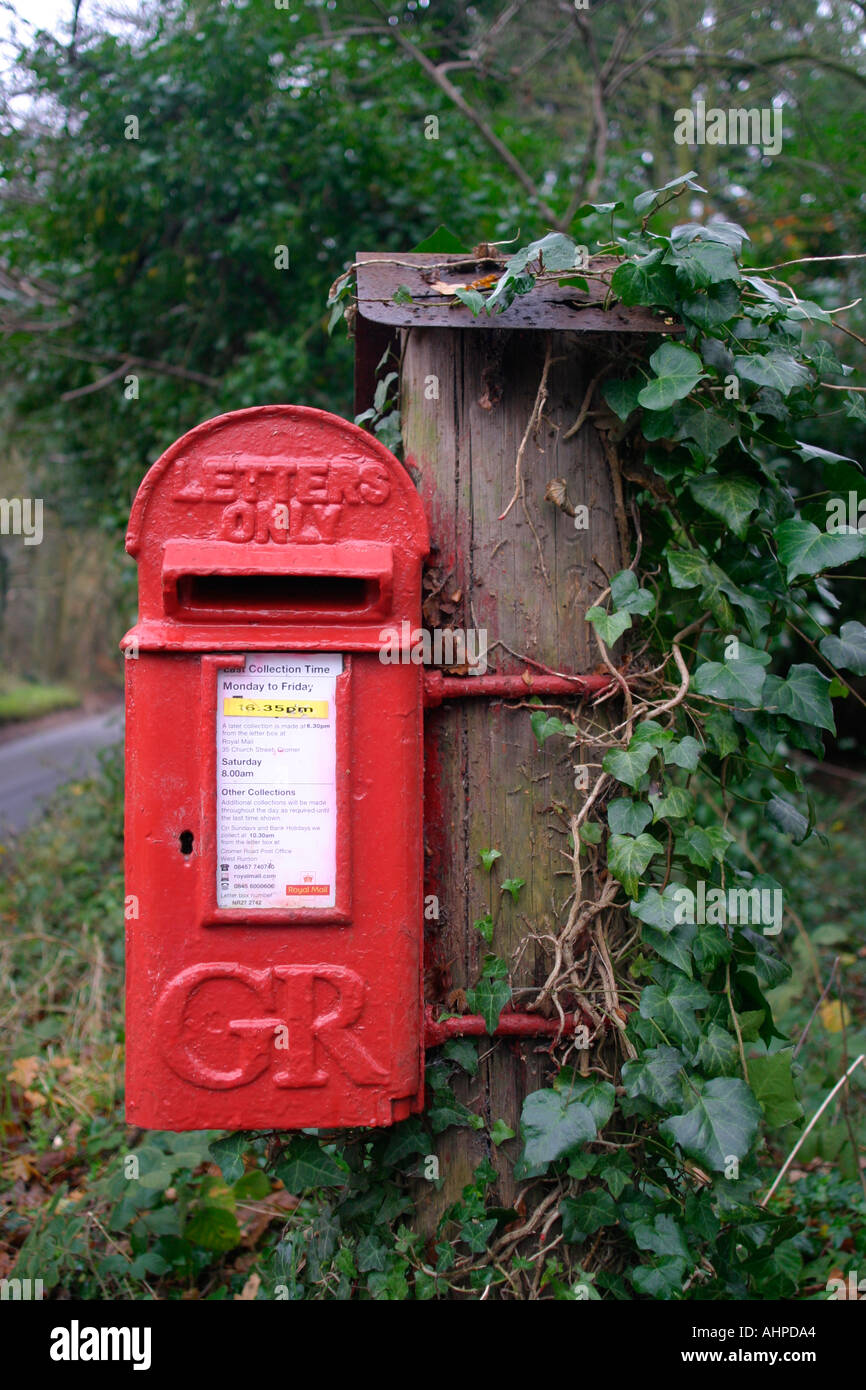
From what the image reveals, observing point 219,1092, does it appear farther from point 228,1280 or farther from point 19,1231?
point 19,1231

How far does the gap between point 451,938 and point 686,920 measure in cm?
→ 49

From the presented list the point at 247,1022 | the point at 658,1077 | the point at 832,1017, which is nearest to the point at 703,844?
the point at 658,1077

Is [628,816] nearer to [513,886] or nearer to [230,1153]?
[513,886]

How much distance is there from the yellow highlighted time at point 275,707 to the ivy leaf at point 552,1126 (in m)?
0.90

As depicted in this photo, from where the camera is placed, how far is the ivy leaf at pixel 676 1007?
1889 millimetres

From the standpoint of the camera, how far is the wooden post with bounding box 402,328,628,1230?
2027 millimetres

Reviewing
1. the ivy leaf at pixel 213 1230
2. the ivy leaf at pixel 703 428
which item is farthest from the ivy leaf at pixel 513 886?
the ivy leaf at pixel 213 1230

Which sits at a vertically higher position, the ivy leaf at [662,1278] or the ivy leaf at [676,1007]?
the ivy leaf at [676,1007]

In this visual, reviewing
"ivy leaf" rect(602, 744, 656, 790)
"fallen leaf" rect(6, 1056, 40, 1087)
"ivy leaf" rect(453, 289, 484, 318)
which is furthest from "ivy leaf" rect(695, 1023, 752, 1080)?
"fallen leaf" rect(6, 1056, 40, 1087)

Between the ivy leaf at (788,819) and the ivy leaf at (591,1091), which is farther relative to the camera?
the ivy leaf at (788,819)

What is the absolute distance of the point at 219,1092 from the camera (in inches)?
70.1

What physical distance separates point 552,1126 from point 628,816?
629 mm

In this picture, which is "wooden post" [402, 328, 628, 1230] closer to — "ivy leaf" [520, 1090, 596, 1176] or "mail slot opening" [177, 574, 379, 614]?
"ivy leaf" [520, 1090, 596, 1176]

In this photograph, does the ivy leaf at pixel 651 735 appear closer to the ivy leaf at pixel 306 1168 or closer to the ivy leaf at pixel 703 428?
the ivy leaf at pixel 703 428
